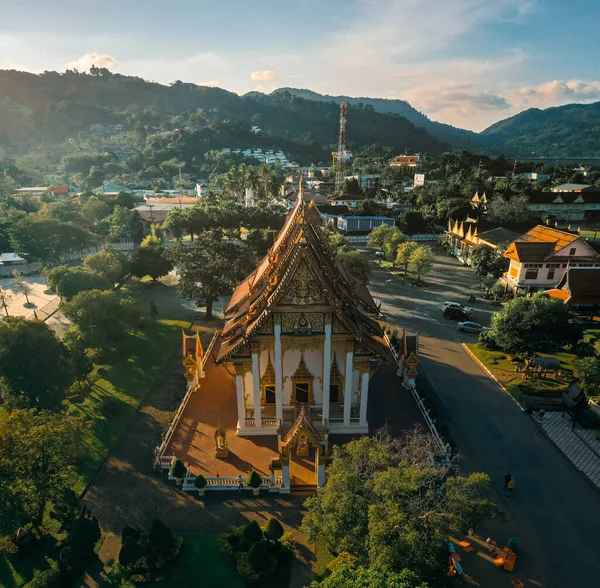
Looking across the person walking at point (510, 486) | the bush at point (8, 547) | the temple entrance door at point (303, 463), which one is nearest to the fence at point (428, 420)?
the person walking at point (510, 486)

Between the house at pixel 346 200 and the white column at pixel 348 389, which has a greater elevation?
the house at pixel 346 200

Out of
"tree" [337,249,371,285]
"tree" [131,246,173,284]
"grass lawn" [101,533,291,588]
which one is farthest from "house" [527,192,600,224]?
"grass lawn" [101,533,291,588]

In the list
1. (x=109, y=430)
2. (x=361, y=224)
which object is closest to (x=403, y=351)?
(x=109, y=430)

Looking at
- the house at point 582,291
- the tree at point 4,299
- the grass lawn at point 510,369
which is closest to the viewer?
the grass lawn at point 510,369

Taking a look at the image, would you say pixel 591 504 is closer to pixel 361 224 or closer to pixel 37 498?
pixel 37 498

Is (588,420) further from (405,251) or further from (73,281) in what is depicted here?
(73,281)

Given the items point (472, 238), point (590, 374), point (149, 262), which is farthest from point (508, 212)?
point (149, 262)

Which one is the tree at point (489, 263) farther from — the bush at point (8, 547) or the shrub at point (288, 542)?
the bush at point (8, 547)

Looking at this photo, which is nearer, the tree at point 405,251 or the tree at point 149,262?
the tree at point 149,262
